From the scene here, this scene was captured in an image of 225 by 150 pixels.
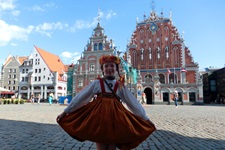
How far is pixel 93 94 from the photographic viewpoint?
2625mm

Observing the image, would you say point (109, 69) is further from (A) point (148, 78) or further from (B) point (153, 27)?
(B) point (153, 27)

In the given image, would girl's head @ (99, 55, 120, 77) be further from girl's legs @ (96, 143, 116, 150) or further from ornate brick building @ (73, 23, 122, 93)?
ornate brick building @ (73, 23, 122, 93)

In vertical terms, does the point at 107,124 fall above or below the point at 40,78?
below

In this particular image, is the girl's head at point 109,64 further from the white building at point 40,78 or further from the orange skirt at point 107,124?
the white building at point 40,78

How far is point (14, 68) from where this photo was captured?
50.5 metres

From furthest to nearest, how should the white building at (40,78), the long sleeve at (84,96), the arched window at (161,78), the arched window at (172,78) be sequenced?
1. the white building at (40,78)
2. the arched window at (161,78)
3. the arched window at (172,78)
4. the long sleeve at (84,96)

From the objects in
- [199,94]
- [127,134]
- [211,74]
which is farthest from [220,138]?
[211,74]

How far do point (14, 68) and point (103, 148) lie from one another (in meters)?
54.7

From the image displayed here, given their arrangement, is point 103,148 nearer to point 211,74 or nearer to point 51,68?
point 51,68

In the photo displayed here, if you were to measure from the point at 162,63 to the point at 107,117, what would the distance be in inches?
1375

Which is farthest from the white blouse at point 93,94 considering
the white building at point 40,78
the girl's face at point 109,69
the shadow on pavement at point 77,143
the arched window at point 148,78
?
the white building at point 40,78

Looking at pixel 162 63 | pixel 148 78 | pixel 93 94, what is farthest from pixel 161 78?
pixel 93 94

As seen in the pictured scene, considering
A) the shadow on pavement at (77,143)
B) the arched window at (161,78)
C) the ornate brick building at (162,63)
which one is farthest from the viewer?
the arched window at (161,78)

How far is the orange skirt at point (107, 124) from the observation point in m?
2.17
